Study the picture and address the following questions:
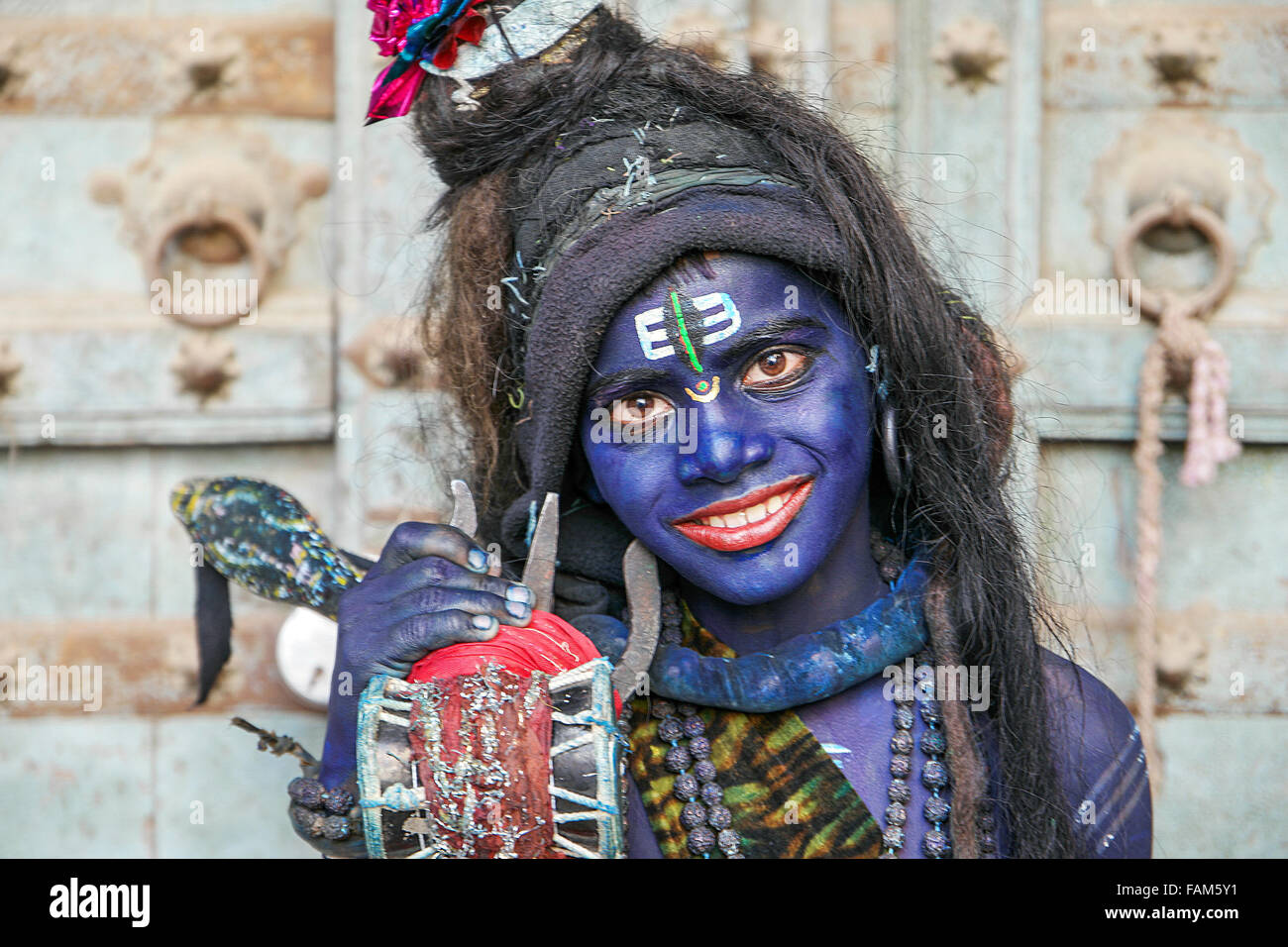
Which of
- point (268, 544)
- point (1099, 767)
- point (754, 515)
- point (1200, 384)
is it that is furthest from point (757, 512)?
point (1200, 384)

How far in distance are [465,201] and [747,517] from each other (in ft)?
2.02

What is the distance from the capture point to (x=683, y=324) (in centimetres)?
153

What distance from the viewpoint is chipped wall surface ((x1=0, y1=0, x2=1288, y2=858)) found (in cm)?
283

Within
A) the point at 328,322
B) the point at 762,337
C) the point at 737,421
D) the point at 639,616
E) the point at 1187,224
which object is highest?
the point at 1187,224

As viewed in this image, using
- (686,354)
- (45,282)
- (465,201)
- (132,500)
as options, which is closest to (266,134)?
(45,282)

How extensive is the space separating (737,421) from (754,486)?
3.3 inches

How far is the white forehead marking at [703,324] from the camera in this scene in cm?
153

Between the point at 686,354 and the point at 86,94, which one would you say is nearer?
the point at 686,354

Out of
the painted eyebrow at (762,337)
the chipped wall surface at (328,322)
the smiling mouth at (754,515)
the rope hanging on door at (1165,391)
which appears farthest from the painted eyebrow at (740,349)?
the rope hanging on door at (1165,391)

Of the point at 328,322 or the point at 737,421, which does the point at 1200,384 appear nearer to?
the point at 737,421

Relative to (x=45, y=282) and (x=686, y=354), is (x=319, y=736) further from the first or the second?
(x=686, y=354)

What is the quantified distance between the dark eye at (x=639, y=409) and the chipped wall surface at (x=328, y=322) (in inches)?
48.8

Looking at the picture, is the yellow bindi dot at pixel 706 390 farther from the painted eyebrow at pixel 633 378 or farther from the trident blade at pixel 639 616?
the trident blade at pixel 639 616

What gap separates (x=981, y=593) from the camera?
162 cm
